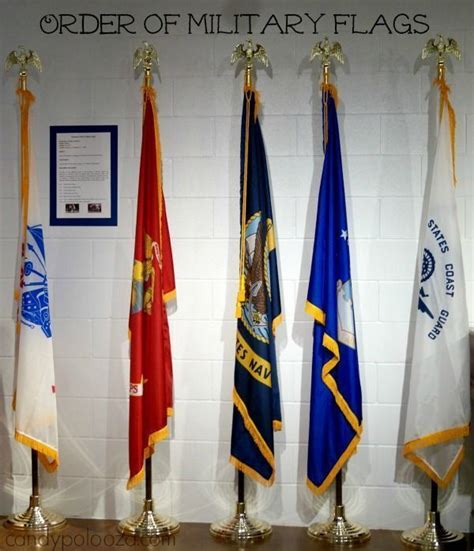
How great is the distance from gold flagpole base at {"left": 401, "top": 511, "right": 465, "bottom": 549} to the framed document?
205 centimetres

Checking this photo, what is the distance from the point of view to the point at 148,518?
4.00 meters

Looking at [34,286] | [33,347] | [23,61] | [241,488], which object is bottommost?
[241,488]

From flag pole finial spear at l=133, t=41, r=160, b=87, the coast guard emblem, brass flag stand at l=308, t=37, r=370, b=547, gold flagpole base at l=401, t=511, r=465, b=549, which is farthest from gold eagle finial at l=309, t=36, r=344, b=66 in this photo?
gold flagpole base at l=401, t=511, r=465, b=549

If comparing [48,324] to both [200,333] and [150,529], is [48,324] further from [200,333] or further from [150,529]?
[150,529]

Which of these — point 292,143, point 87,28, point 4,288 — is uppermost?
point 87,28

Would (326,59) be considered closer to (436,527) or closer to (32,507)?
(436,527)

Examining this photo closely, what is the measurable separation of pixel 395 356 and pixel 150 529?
4.66 feet

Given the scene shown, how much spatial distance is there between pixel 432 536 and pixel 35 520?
6.09ft

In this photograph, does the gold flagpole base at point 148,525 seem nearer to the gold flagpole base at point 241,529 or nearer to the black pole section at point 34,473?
the gold flagpole base at point 241,529

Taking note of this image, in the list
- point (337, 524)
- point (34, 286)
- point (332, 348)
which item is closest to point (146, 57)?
point (34, 286)

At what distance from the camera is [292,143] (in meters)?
4.11

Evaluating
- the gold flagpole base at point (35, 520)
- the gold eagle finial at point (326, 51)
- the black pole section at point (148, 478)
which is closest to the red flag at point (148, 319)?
the black pole section at point (148, 478)

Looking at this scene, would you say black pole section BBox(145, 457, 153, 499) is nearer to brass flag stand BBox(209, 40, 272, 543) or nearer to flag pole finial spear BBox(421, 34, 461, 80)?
brass flag stand BBox(209, 40, 272, 543)

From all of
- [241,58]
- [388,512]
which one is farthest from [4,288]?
[388,512]
